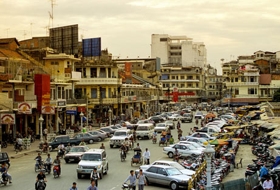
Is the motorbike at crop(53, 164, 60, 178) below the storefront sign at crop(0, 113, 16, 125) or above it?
below

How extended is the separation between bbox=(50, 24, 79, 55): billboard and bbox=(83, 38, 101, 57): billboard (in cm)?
421

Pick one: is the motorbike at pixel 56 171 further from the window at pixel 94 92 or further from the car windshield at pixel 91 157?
the window at pixel 94 92

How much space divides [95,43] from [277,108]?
31.7 metres

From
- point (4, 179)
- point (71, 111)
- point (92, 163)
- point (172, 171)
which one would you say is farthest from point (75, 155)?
point (71, 111)

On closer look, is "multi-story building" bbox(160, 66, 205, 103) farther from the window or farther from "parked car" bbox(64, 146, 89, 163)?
"parked car" bbox(64, 146, 89, 163)

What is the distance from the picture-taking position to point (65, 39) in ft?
253

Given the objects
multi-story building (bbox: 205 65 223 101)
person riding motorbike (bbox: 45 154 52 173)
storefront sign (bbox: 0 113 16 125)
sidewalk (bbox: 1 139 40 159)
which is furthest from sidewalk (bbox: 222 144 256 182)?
multi-story building (bbox: 205 65 223 101)

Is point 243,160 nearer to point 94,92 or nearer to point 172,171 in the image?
point 172,171

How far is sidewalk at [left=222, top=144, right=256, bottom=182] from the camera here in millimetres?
28817

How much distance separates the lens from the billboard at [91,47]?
263ft

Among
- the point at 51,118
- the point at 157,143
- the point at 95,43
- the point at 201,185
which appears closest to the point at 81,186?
the point at 201,185

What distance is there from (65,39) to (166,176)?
54543 millimetres

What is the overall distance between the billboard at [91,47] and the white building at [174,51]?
90.3 m

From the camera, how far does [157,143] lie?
1885 inches
